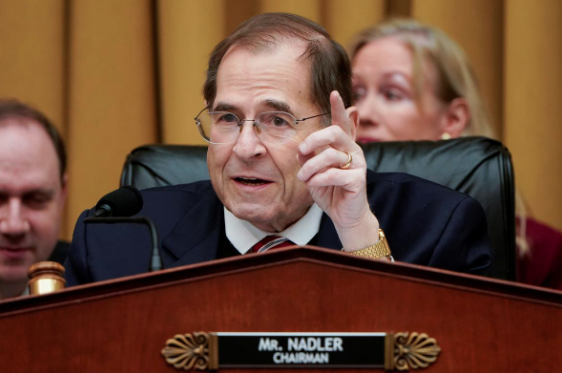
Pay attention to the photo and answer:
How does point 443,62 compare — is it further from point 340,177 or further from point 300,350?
point 300,350

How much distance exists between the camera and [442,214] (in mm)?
1733

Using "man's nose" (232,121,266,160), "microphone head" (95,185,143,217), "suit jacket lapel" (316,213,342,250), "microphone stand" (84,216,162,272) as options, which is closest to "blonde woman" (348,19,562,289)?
"suit jacket lapel" (316,213,342,250)

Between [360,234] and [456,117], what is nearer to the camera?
[360,234]

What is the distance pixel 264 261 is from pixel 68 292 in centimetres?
23

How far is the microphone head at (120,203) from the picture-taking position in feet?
4.18

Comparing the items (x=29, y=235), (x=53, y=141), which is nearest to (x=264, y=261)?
(x=29, y=235)

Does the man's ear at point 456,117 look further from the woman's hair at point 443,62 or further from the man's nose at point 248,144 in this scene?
the man's nose at point 248,144

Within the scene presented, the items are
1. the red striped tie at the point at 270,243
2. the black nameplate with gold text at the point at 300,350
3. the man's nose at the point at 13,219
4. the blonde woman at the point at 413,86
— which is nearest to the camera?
the black nameplate with gold text at the point at 300,350

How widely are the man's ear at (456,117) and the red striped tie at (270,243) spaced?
1275 millimetres

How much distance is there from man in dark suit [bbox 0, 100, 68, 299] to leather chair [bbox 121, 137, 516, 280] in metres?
0.30

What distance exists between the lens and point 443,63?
2.81 m

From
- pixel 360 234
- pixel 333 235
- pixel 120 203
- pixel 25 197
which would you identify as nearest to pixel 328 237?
pixel 333 235

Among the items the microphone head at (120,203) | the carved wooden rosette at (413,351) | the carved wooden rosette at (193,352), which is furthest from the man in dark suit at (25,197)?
the carved wooden rosette at (413,351)

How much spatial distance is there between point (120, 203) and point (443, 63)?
70.3 inches
